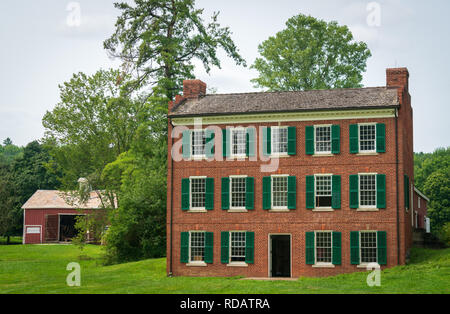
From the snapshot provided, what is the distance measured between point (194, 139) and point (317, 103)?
7334 millimetres

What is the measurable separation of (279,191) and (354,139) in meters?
4.99

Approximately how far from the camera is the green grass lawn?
26000 mm

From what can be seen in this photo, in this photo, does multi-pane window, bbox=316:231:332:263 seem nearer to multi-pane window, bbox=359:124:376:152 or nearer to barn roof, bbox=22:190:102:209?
multi-pane window, bbox=359:124:376:152

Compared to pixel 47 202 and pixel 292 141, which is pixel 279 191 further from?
pixel 47 202

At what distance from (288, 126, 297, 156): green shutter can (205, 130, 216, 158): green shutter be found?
4367mm

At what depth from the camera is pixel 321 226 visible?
110ft

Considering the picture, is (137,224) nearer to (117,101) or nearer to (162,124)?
(162,124)

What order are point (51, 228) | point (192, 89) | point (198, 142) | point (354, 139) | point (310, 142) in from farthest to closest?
1. point (51, 228)
2. point (192, 89)
3. point (198, 142)
4. point (310, 142)
5. point (354, 139)

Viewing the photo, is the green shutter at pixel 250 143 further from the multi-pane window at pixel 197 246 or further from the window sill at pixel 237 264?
the window sill at pixel 237 264

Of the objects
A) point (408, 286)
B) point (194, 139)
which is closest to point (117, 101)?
point (194, 139)

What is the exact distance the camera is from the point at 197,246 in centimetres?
3547

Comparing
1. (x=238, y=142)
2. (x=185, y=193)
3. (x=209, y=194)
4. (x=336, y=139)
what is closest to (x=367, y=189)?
(x=336, y=139)

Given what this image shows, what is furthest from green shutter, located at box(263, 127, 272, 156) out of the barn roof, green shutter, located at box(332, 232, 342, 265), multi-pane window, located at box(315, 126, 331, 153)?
the barn roof

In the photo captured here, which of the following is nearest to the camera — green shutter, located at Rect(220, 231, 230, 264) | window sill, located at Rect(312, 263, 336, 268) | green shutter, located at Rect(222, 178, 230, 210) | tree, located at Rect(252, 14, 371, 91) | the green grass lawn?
the green grass lawn
